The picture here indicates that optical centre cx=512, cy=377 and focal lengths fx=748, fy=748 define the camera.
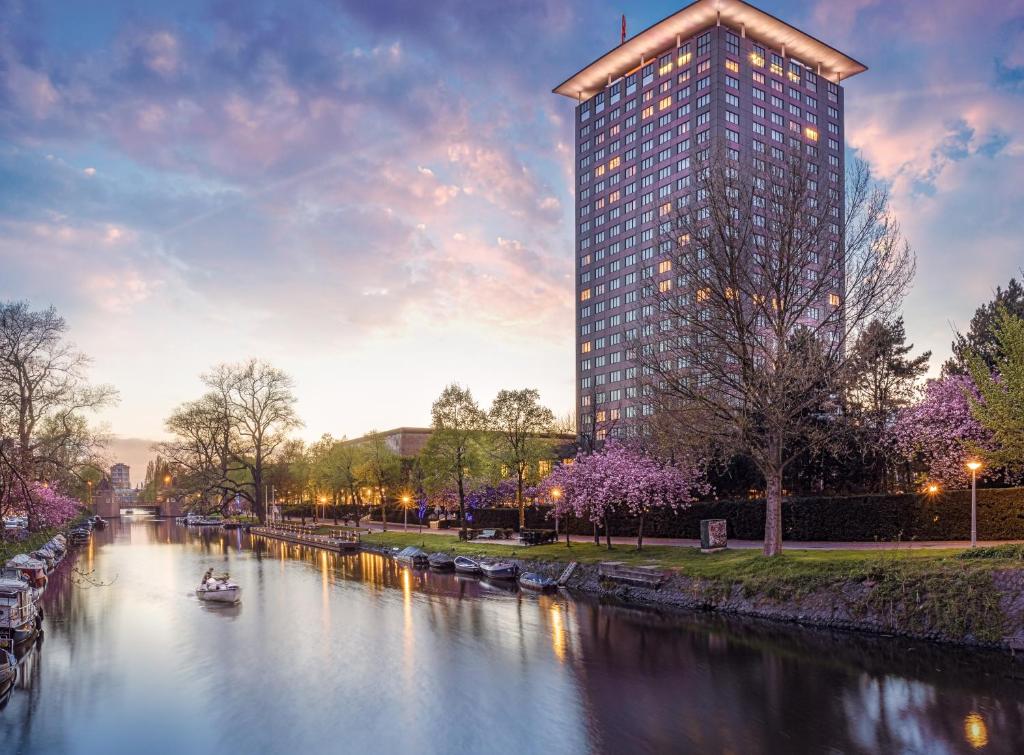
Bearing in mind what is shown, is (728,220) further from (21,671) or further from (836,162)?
(836,162)

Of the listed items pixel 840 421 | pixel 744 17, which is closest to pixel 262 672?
pixel 840 421

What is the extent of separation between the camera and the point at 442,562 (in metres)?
62.4

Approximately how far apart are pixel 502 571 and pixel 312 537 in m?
43.1

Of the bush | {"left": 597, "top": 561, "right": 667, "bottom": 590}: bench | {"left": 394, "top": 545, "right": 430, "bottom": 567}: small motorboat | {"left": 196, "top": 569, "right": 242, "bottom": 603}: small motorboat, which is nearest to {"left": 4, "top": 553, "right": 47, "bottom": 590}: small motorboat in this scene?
{"left": 196, "top": 569, "right": 242, "bottom": 603}: small motorboat

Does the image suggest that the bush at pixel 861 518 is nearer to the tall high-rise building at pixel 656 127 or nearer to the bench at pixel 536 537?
the bench at pixel 536 537

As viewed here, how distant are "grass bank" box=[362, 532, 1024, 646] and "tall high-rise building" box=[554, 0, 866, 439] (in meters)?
96.6

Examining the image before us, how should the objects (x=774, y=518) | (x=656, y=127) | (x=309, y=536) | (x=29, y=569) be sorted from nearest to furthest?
(x=774, y=518) → (x=29, y=569) → (x=309, y=536) → (x=656, y=127)

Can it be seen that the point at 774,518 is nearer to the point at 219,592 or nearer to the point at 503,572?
the point at 503,572

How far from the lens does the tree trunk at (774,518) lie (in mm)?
40438

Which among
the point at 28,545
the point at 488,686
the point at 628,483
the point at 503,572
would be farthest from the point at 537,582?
the point at 28,545

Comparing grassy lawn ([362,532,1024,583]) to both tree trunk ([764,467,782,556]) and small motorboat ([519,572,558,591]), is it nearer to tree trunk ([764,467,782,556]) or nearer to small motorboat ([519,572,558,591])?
tree trunk ([764,467,782,556])

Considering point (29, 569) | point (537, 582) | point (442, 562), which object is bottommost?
point (442, 562)

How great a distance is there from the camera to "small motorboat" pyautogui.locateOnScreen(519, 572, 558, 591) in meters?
48.9

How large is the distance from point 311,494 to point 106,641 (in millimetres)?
92396
